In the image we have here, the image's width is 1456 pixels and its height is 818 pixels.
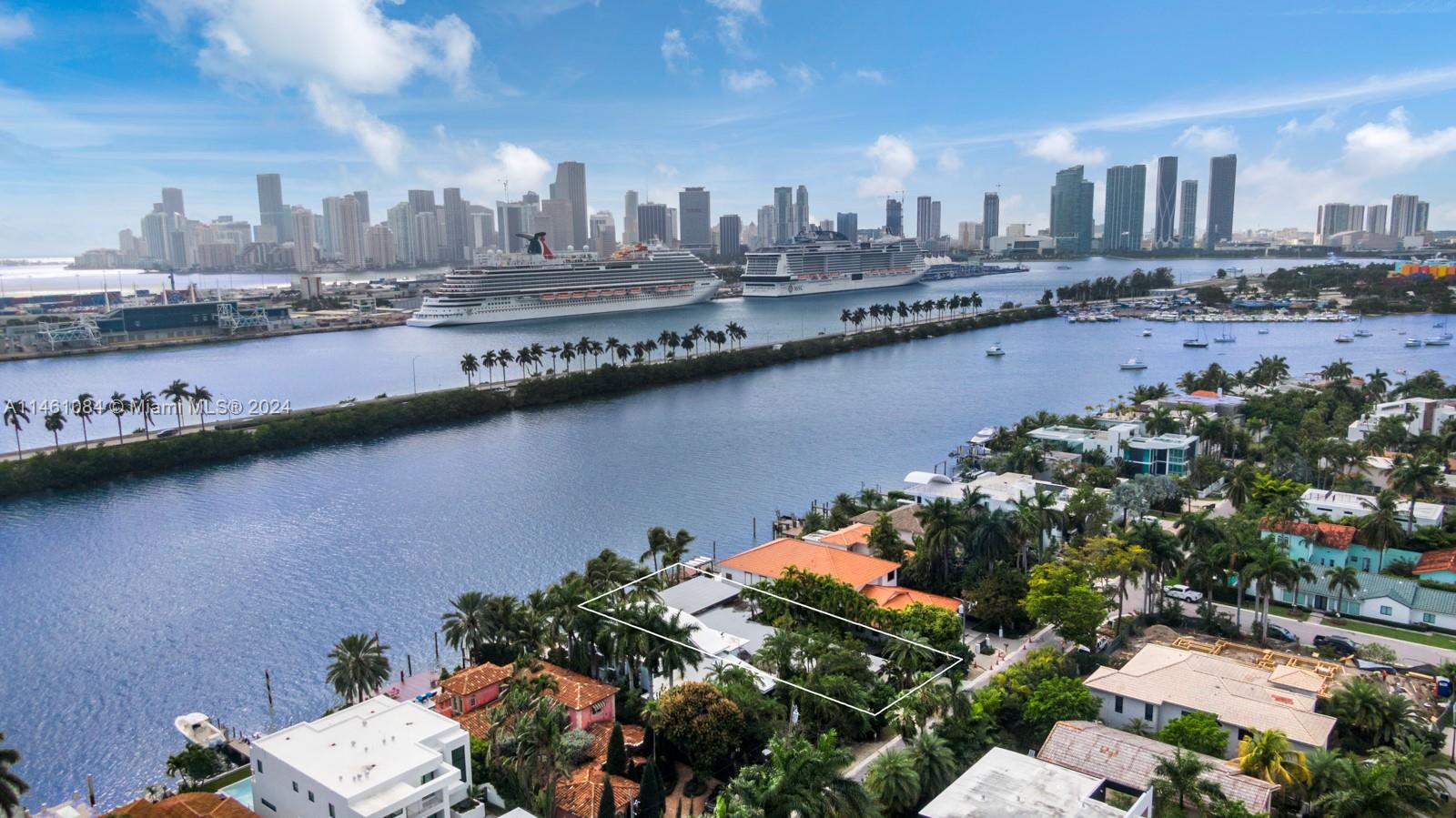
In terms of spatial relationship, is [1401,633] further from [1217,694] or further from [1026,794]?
[1026,794]

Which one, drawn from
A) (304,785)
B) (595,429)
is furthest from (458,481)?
(304,785)

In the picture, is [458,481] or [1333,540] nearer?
[1333,540]

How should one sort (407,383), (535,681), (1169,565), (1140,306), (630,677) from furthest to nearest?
(1140,306) → (407,383) → (1169,565) → (630,677) → (535,681)

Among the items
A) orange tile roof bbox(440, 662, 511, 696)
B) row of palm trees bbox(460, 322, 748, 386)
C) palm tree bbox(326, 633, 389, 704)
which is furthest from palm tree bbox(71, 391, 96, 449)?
orange tile roof bbox(440, 662, 511, 696)

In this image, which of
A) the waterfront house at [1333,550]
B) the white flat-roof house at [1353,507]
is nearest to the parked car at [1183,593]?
the waterfront house at [1333,550]

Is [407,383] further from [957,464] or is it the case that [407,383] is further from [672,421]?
[957,464]

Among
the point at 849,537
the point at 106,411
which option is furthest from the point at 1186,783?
the point at 106,411
